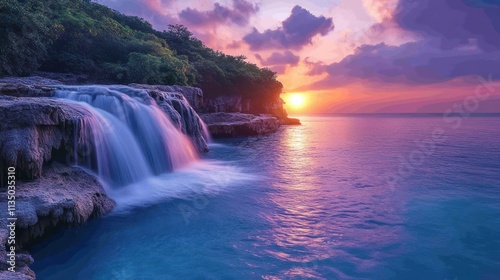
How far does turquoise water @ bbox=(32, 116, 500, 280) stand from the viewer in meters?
4.92

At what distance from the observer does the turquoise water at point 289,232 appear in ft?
16.1

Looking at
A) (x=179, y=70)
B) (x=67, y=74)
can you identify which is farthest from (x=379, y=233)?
(x=67, y=74)

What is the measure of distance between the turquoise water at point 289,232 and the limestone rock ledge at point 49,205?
1.11 ft

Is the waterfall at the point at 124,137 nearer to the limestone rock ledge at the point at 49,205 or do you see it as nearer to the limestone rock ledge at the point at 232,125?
the limestone rock ledge at the point at 49,205

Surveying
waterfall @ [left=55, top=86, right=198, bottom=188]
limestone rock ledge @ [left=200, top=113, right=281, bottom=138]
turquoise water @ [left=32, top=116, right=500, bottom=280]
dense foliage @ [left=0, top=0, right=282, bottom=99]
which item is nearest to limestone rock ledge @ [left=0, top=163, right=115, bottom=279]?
turquoise water @ [left=32, top=116, right=500, bottom=280]

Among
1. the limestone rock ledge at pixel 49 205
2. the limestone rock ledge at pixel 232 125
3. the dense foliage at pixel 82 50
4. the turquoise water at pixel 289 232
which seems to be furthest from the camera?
the limestone rock ledge at pixel 232 125

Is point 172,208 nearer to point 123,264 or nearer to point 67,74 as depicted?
point 123,264

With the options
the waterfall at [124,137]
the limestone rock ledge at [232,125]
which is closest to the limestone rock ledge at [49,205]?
the waterfall at [124,137]

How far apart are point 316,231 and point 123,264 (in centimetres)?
409

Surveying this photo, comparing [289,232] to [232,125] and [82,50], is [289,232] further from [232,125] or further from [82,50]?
[82,50]

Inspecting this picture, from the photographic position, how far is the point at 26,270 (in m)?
4.06

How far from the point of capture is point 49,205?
5238 millimetres

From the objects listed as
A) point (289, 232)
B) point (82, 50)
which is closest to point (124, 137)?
point (289, 232)

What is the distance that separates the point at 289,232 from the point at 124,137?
7058 millimetres
